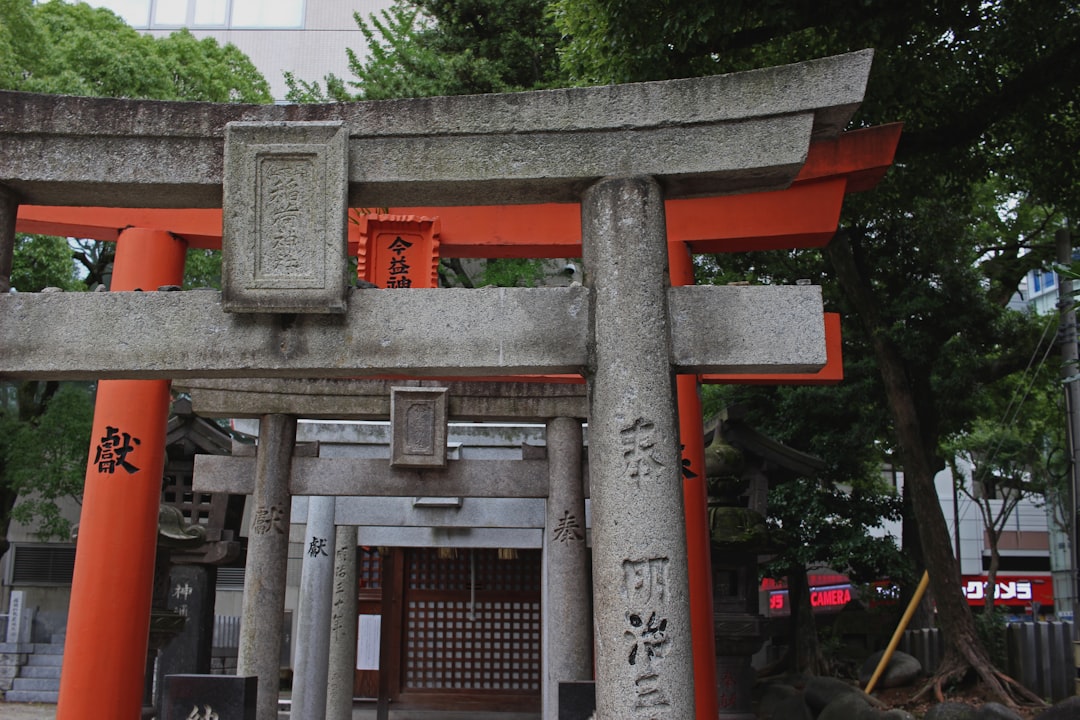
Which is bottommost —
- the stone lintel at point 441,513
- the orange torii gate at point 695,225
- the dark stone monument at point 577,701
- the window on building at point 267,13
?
the dark stone monument at point 577,701

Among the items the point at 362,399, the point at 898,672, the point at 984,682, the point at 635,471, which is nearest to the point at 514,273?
the point at 362,399

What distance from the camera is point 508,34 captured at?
59.4ft

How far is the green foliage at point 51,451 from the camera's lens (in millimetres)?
20641

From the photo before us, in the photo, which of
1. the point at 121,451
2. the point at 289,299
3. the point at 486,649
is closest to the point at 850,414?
the point at 486,649

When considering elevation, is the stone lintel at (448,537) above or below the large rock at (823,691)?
above

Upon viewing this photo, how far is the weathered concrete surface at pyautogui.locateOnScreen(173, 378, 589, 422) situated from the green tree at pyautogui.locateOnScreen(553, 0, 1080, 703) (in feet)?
11.4

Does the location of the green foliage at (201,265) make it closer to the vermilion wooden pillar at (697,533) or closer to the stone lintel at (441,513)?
the stone lintel at (441,513)

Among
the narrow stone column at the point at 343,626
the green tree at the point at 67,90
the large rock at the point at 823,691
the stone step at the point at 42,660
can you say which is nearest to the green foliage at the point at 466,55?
the green tree at the point at 67,90

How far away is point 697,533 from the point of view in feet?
29.2

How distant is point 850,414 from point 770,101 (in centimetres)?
1429

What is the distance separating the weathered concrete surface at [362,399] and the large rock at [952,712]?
5.11 meters

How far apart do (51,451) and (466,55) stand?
39.8ft

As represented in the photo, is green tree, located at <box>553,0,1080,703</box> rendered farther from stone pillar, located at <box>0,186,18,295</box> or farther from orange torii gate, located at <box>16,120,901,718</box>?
stone pillar, located at <box>0,186,18,295</box>

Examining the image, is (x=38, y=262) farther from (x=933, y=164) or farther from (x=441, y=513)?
(x=933, y=164)
